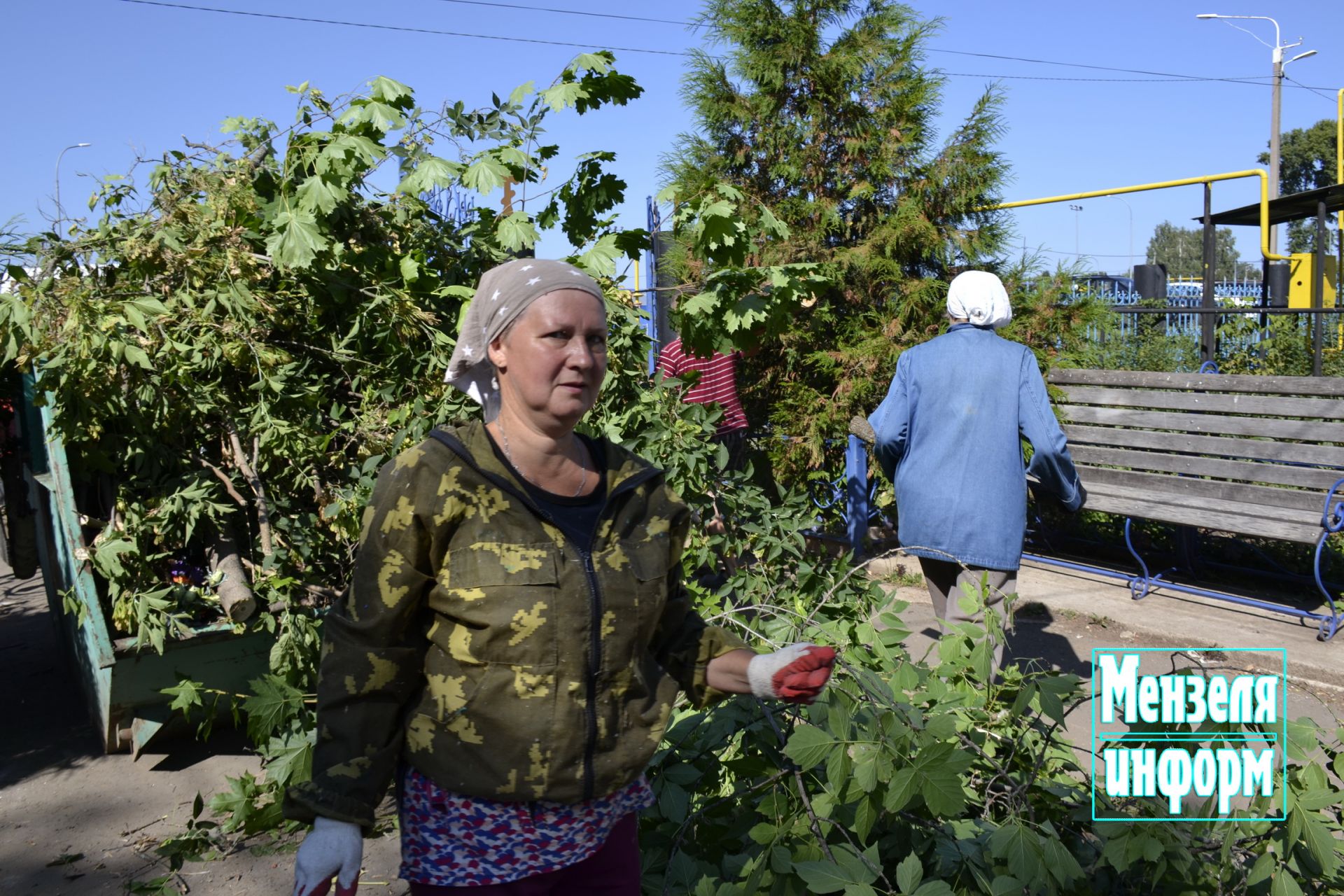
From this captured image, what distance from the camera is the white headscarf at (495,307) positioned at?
1715 millimetres

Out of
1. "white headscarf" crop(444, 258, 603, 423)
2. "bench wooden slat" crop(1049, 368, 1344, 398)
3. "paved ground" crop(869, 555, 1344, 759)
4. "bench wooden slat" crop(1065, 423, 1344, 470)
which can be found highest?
"white headscarf" crop(444, 258, 603, 423)

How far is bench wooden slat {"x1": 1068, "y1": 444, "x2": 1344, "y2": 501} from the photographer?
18.0 ft

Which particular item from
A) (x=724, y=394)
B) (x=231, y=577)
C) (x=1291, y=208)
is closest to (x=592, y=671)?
(x=231, y=577)

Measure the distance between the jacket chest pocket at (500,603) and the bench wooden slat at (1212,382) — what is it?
5.45 metres

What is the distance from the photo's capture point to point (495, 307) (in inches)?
68.4

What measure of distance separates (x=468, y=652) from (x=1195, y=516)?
524 cm

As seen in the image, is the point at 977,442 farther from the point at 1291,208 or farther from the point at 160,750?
the point at 1291,208

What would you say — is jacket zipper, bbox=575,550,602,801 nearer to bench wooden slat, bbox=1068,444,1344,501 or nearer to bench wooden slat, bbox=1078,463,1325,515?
bench wooden slat, bbox=1068,444,1344,501

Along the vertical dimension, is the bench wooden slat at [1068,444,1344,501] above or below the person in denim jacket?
below

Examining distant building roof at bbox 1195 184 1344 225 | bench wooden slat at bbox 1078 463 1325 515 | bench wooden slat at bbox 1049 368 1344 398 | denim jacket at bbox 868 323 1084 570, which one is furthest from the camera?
distant building roof at bbox 1195 184 1344 225

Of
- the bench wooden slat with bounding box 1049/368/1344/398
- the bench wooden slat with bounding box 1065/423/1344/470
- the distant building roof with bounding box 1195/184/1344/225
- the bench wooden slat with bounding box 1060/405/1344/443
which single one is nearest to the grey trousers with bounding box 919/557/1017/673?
the bench wooden slat with bounding box 1065/423/1344/470

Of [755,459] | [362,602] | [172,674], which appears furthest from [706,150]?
[362,602]

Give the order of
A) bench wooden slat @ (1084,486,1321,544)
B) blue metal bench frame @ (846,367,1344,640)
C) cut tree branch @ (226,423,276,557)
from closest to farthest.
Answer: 1. cut tree branch @ (226,423,276,557)
2. blue metal bench frame @ (846,367,1344,640)
3. bench wooden slat @ (1084,486,1321,544)

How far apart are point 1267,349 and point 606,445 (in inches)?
312
